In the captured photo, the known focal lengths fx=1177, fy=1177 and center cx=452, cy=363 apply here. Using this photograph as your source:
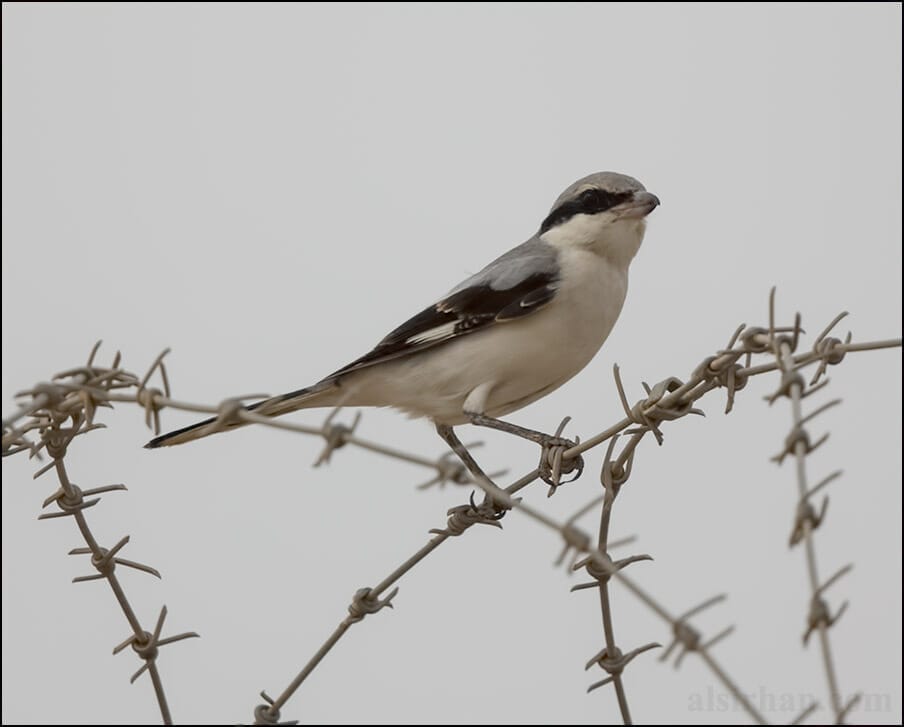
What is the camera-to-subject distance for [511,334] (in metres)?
3.77

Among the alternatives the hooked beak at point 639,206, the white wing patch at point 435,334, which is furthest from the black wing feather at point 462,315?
the hooked beak at point 639,206

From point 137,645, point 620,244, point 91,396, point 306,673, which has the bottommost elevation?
point 306,673

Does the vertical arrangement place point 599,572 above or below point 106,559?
below

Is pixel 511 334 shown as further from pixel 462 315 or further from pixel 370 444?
pixel 370 444

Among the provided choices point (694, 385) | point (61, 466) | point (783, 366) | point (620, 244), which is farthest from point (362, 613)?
point (620, 244)

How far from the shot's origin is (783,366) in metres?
2.03

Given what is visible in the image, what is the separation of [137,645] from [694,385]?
1274mm

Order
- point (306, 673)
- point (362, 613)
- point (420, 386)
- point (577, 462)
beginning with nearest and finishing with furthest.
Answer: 1. point (306, 673)
2. point (362, 613)
3. point (577, 462)
4. point (420, 386)

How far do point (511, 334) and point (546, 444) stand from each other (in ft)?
1.23

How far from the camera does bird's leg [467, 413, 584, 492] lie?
3535mm

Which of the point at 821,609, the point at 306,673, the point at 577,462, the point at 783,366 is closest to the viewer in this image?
the point at 821,609

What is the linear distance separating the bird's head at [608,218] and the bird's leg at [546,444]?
65 centimetres

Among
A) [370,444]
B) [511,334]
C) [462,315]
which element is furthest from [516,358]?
[370,444]

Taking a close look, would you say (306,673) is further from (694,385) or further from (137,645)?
(694,385)
